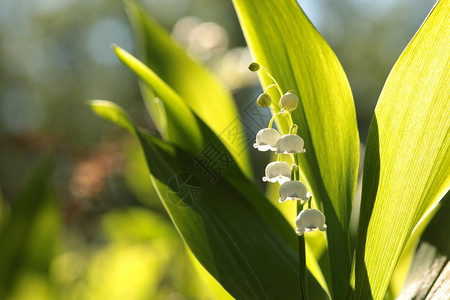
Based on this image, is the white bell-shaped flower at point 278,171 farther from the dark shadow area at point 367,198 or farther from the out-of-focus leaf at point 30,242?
the out-of-focus leaf at point 30,242

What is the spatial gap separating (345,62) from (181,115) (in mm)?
8580

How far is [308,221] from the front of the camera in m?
0.38

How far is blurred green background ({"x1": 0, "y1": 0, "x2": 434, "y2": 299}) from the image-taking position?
0.84 m

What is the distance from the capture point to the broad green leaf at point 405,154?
38cm

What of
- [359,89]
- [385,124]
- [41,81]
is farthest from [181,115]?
[41,81]

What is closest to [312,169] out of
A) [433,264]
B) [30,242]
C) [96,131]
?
[433,264]

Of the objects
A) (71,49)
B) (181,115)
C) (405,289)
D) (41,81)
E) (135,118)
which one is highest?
(181,115)

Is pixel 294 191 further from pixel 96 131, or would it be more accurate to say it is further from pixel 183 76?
pixel 96 131

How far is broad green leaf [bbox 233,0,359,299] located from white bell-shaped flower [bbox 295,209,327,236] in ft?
0.20

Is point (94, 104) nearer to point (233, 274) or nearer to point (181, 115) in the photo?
point (181, 115)

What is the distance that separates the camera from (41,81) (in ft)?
32.9

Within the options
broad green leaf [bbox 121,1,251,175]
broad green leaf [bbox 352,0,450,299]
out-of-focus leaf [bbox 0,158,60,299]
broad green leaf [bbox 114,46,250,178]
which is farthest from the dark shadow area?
out-of-focus leaf [bbox 0,158,60,299]

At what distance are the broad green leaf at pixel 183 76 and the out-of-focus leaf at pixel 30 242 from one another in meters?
0.27

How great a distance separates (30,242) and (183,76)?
40 centimetres
